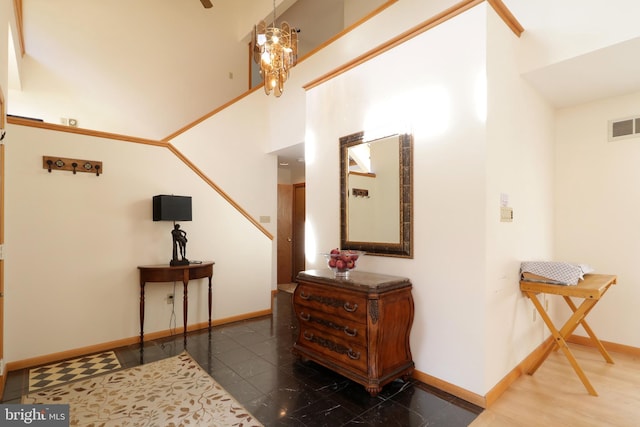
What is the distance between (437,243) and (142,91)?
6.16m

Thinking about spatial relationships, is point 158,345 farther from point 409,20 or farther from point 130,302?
point 409,20

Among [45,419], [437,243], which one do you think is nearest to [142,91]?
[45,419]

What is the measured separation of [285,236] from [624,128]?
557cm

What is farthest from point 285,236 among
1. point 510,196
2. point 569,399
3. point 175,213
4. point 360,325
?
point 569,399

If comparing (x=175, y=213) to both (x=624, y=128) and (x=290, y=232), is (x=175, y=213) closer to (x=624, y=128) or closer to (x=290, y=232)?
(x=290, y=232)

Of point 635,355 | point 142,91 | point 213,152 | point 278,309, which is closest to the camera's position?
point 635,355

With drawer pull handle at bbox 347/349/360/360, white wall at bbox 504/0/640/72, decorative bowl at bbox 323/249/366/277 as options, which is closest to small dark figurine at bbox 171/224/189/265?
decorative bowl at bbox 323/249/366/277

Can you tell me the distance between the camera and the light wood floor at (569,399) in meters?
2.18

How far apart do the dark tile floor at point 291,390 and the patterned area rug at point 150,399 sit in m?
0.13

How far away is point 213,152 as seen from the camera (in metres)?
5.77

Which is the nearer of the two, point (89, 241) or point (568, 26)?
point (568, 26)

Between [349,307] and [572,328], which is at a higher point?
[349,307]

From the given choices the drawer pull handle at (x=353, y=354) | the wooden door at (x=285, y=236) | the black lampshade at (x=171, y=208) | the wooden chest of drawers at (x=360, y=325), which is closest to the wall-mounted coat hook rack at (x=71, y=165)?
the black lampshade at (x=171, y=208)

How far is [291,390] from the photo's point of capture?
2.58 metres
